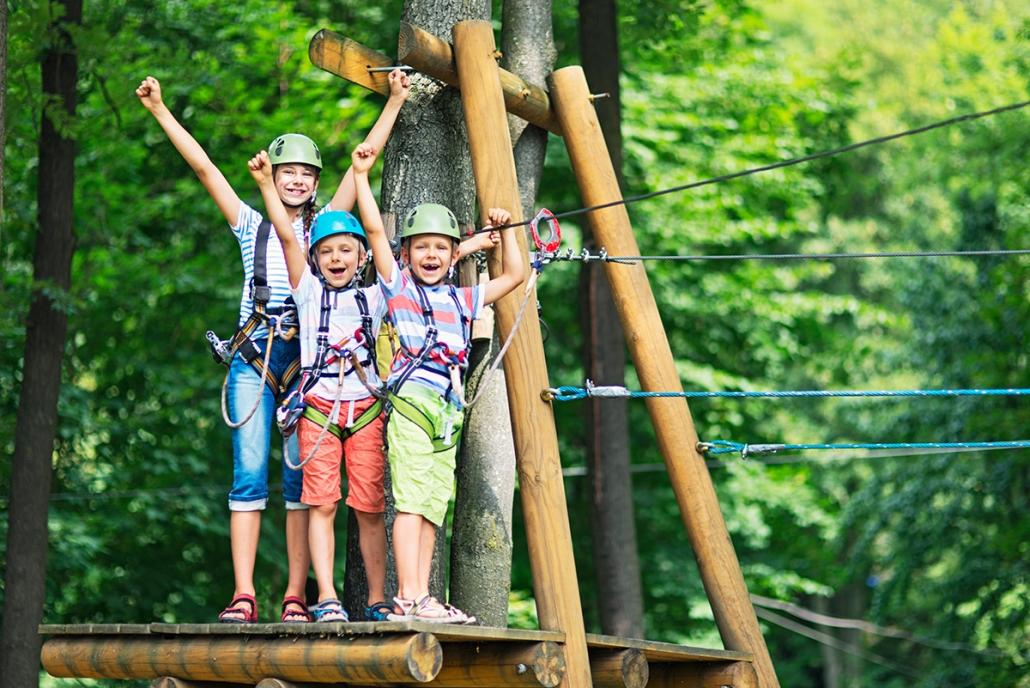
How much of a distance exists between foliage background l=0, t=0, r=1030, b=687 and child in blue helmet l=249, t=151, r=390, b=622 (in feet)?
13.9

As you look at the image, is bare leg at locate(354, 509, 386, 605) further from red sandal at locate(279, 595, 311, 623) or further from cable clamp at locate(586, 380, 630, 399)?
cable clamp at locate(586, 380, 630, 399)

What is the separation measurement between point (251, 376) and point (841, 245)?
19.3 meters

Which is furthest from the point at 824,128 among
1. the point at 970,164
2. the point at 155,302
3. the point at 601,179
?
the point at 601,179

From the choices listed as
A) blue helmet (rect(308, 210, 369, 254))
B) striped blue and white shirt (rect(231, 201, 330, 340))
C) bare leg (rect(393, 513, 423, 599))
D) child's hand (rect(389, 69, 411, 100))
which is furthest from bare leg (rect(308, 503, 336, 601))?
child's hand (rect(389, 69, 411, 100))

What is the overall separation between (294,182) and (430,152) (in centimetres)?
106

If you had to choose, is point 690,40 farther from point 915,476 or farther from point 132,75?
point 915,476

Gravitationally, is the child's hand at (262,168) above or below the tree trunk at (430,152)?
below

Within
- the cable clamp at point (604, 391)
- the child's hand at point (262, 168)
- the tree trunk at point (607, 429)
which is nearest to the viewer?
the child's hand at point (262, 168)

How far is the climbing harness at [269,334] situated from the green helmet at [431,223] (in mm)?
614

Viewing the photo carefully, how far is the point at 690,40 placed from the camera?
14062 mm

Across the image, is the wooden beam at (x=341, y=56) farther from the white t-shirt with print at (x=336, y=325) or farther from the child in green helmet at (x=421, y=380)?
the white t-shirt with print at (x=336, y=325)

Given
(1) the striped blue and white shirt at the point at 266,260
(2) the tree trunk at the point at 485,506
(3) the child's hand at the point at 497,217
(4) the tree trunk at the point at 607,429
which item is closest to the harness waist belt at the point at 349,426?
(1) the striped blue and white shirt at the point at 266,260

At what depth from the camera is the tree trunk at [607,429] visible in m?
11.4

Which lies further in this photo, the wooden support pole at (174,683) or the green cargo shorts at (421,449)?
the wooden support pole at (174,683)
